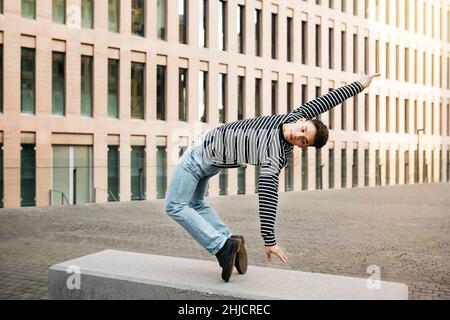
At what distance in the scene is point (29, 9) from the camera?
2167 cm

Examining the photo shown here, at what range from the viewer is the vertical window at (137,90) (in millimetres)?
24875

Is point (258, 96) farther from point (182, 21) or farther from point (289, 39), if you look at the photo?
point (182, 21)

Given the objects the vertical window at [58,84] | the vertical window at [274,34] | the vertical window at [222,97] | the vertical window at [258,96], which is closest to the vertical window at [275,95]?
the vertical window at [258,96]

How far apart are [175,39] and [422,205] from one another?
12458 millimetres

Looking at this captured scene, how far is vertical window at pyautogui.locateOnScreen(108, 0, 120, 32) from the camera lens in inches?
949

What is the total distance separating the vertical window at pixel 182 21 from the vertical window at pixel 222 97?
2.71 meters

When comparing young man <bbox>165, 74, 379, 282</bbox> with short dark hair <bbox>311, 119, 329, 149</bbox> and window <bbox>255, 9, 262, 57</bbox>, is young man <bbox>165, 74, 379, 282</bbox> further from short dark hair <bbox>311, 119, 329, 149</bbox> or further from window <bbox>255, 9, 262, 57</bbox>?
window <bbox>255, 9, 262, 57</bbox>

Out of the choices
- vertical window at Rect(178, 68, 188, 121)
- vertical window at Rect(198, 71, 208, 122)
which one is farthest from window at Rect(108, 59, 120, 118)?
vertical window at Rect(198, 71, 208, 122)

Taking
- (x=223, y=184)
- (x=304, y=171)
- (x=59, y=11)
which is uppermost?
(x=59, y=11)

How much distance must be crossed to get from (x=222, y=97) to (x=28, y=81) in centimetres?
986

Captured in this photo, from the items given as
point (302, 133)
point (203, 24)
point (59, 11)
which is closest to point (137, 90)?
point (59, 11)

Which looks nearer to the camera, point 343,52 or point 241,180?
point 241,180

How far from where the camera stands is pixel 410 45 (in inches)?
1630

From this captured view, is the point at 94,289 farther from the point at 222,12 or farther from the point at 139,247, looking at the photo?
the point at 222,12
